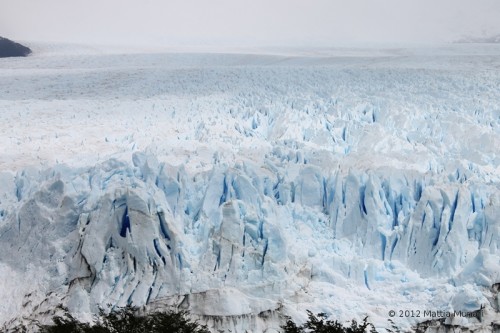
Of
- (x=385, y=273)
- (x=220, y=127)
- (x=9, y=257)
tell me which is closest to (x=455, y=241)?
(x=385, y=273)

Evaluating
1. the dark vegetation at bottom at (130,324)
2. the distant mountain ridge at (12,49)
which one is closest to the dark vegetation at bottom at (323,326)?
the dark vegetation at bottom at (130,324)

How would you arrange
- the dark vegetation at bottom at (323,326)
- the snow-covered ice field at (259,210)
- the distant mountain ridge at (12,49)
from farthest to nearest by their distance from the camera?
the distant mountain ridge at (12,49) → the snow-covered ice field at (259,210) → the dark vegetation at bottom at (323,326)

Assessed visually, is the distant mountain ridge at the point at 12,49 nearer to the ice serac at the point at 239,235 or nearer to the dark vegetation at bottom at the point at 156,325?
the ice serac at the point at 239,235

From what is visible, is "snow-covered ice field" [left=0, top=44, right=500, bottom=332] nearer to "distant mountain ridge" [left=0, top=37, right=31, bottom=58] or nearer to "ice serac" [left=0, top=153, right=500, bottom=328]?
"ice serac" [left=0, top=153, right=500, bottom=328]

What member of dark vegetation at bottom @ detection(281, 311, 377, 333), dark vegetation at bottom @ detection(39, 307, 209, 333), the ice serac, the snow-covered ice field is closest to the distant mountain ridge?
the snow-covered ice field

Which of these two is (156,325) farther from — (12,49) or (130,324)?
(12,49)

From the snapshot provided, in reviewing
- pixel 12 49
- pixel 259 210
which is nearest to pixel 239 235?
pixel 259 210
